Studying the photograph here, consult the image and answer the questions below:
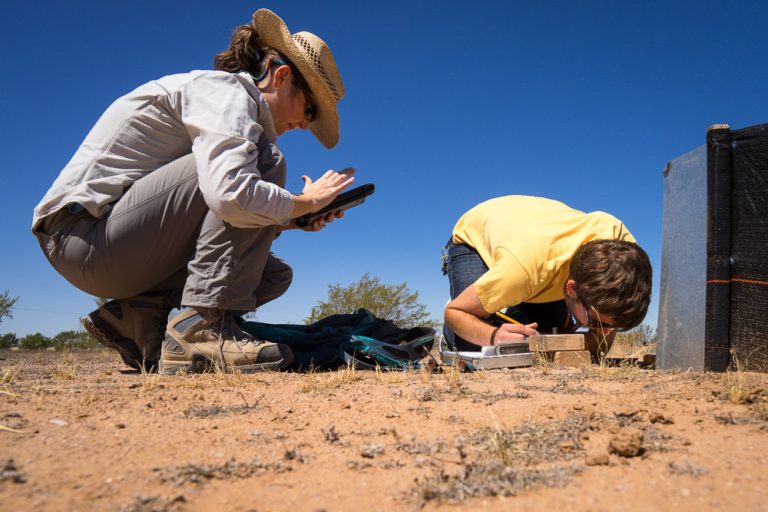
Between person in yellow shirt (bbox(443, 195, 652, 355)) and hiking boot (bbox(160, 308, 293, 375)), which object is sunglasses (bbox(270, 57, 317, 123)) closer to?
hiking boot (bbox(160, 308, 293, 375))

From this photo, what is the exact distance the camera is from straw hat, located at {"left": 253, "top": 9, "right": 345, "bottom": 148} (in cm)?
307

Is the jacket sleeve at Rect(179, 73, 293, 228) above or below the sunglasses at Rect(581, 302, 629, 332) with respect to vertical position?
above

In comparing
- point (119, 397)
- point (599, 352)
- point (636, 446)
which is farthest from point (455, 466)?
point (599, 352)

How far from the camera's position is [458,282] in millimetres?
4285

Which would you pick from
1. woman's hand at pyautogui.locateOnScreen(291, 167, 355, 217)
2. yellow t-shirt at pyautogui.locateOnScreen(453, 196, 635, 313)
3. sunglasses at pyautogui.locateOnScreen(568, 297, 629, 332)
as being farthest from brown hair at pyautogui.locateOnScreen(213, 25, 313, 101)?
sunglasses at pyautogui.locateOnScreen(568, 297, 629, 332)

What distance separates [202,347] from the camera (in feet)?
9.39

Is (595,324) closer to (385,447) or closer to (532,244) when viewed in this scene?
(532,244)

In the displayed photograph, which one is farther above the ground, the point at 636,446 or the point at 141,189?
the point at 141,189

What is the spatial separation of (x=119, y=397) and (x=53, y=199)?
3.80 ft

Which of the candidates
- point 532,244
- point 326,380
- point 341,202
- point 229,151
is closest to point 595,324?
point 532,244

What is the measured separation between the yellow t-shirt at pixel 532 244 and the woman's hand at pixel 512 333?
181 mm

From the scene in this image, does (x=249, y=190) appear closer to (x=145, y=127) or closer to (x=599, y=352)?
(x=145, y=127)

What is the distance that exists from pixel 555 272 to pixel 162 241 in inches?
94.5

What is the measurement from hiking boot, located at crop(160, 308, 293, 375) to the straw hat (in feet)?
4.72
